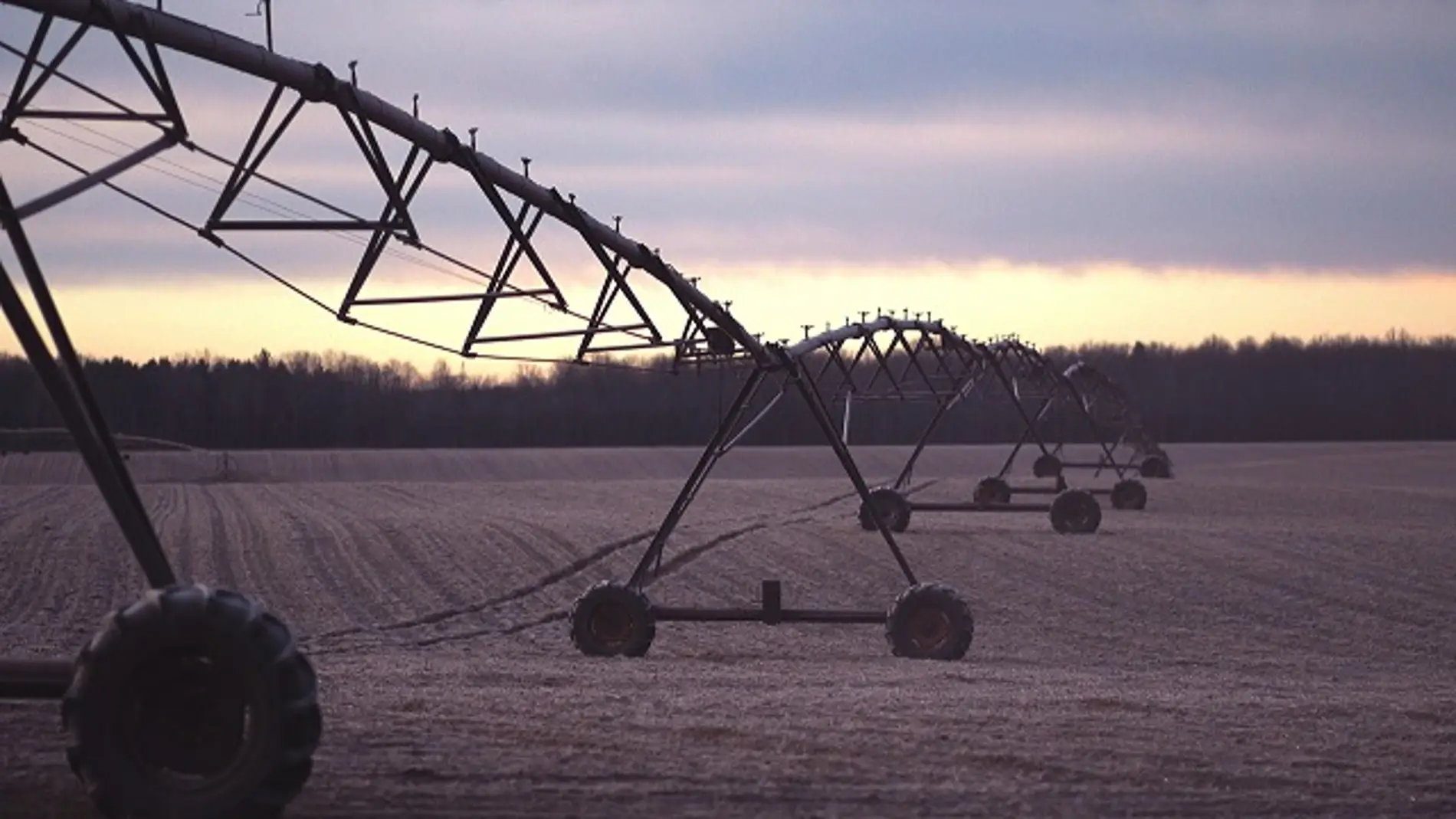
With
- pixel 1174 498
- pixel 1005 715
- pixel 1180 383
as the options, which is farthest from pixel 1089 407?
pixel 1180 383

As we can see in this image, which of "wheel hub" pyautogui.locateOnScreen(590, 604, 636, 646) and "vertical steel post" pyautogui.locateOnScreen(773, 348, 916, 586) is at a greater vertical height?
"vertical steel post" pyautogui.locateOnScreen(773, 348, 916, 586)

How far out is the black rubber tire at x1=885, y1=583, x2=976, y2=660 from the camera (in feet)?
59.2

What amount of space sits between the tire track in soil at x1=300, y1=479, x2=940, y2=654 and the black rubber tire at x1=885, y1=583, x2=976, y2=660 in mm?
2427

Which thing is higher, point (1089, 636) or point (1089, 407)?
point (1089, 407)

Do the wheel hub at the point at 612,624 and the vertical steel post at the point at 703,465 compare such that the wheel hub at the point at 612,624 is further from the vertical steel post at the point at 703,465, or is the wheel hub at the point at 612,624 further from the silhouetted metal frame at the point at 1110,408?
the silhouetted metal frame at the point at 1110,408

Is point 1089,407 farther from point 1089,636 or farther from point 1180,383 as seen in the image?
point 1180,383

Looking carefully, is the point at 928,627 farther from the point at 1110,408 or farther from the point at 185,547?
the point at 1110,408

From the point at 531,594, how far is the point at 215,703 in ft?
62.6

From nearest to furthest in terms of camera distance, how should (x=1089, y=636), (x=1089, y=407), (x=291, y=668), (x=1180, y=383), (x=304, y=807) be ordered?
1. (x=291, y=668)
2. (x=304, y=807)
3. (x=1089, y=636)
4. (x=1089, y=407)
5. (x=1180, y=383)

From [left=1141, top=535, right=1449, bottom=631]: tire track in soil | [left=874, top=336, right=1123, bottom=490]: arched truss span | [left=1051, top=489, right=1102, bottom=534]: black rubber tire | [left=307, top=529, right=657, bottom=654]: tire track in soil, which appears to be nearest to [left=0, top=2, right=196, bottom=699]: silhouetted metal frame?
[left=307, top=529, right=657, bottom=654]: tire track in soil

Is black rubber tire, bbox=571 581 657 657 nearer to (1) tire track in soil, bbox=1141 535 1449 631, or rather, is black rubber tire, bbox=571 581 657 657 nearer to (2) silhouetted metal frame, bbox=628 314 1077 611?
(2) silhouetted metal frame, bbox=628 314 1077 611

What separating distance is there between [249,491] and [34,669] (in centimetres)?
4413

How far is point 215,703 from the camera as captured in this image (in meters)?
7.71

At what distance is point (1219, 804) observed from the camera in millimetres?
8789
